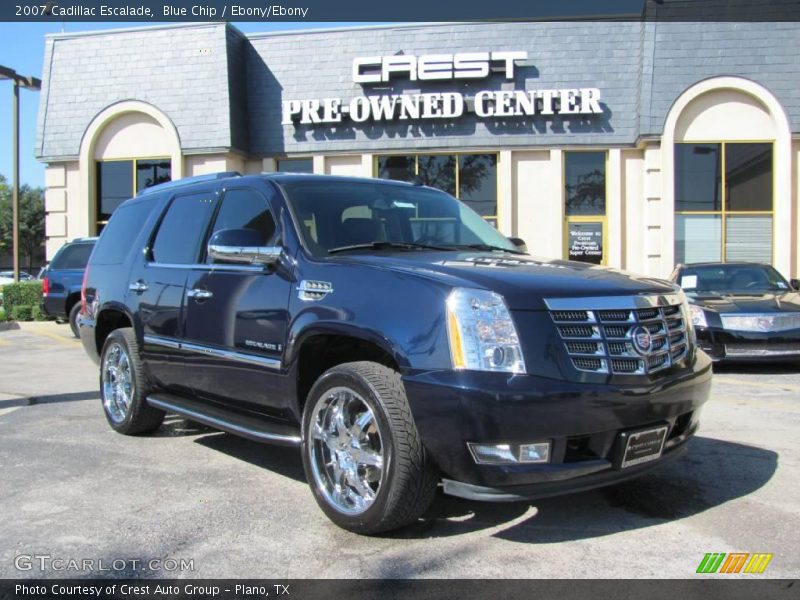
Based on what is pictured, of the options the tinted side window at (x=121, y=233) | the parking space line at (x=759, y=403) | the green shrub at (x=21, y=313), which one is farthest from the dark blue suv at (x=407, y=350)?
the green shrub at (x=21, y=313)

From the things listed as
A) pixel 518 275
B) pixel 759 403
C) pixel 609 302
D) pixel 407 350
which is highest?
pixel 518 275

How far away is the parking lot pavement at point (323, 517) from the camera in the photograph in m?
3.21

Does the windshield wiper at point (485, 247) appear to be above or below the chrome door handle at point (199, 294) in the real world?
above

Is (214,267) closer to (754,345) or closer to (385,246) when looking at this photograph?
(385,246)

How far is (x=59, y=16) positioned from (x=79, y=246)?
6.24 meters

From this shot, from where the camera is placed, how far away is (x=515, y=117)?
1622 cm

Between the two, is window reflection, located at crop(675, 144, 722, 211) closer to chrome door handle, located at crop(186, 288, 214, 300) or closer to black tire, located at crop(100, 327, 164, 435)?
black tire, located at crop(100, 327, 164, 435)

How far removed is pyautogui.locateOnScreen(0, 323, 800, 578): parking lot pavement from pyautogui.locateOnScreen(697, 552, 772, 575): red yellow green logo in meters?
0.04

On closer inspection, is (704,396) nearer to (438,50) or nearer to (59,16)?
(438,50)

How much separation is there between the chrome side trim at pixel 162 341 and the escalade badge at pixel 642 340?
3.01 m

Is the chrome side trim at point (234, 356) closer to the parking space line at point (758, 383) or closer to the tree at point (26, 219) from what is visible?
the parking space line at point (758, 383)

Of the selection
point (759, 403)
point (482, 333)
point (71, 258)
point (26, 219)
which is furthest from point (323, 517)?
point (26, 219)


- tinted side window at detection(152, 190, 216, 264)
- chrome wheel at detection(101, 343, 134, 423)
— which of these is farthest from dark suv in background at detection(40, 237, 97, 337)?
tinted side window at detection(152, 190, 216, 264)

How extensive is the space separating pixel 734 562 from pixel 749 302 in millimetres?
6178
